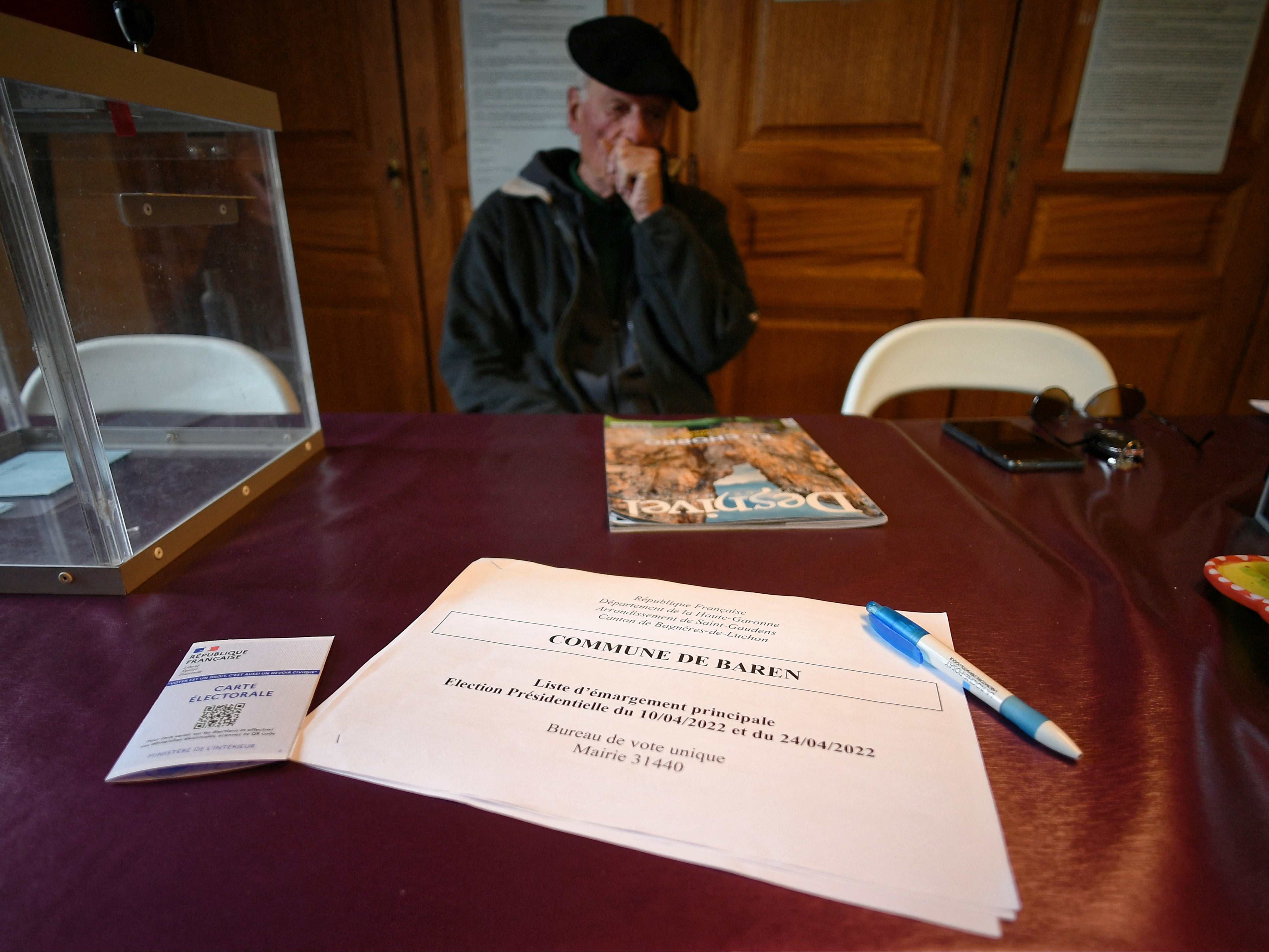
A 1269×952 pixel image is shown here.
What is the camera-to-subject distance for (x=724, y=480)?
0.63 metres

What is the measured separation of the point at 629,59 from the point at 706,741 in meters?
1.34

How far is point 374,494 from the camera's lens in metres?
0.61

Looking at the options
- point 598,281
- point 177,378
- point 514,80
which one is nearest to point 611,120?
point 598,281

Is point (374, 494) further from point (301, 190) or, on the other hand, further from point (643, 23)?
point (301, 190)

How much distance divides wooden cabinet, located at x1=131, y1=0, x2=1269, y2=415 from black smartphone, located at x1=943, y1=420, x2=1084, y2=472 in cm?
125

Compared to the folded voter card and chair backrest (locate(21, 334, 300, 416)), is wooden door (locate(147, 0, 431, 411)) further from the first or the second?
the folded voter card

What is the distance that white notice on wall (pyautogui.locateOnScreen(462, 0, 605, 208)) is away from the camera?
5.89ft

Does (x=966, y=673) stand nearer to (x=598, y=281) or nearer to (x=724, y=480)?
(x=724, y=480)

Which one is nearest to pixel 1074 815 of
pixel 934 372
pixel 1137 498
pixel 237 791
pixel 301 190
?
pixel 237 791

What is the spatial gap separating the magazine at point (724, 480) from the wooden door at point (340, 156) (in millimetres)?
1545

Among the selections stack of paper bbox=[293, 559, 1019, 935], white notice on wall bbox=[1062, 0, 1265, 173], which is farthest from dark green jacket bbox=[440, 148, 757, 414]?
white notice on wall bbox=[1062, 0, 1265, 173]

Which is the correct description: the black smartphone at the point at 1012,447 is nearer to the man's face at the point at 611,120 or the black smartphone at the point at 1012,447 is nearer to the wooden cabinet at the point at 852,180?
the man's face at the point at 611,120

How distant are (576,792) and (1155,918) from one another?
0.71 feet

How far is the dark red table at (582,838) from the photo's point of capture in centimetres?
23
